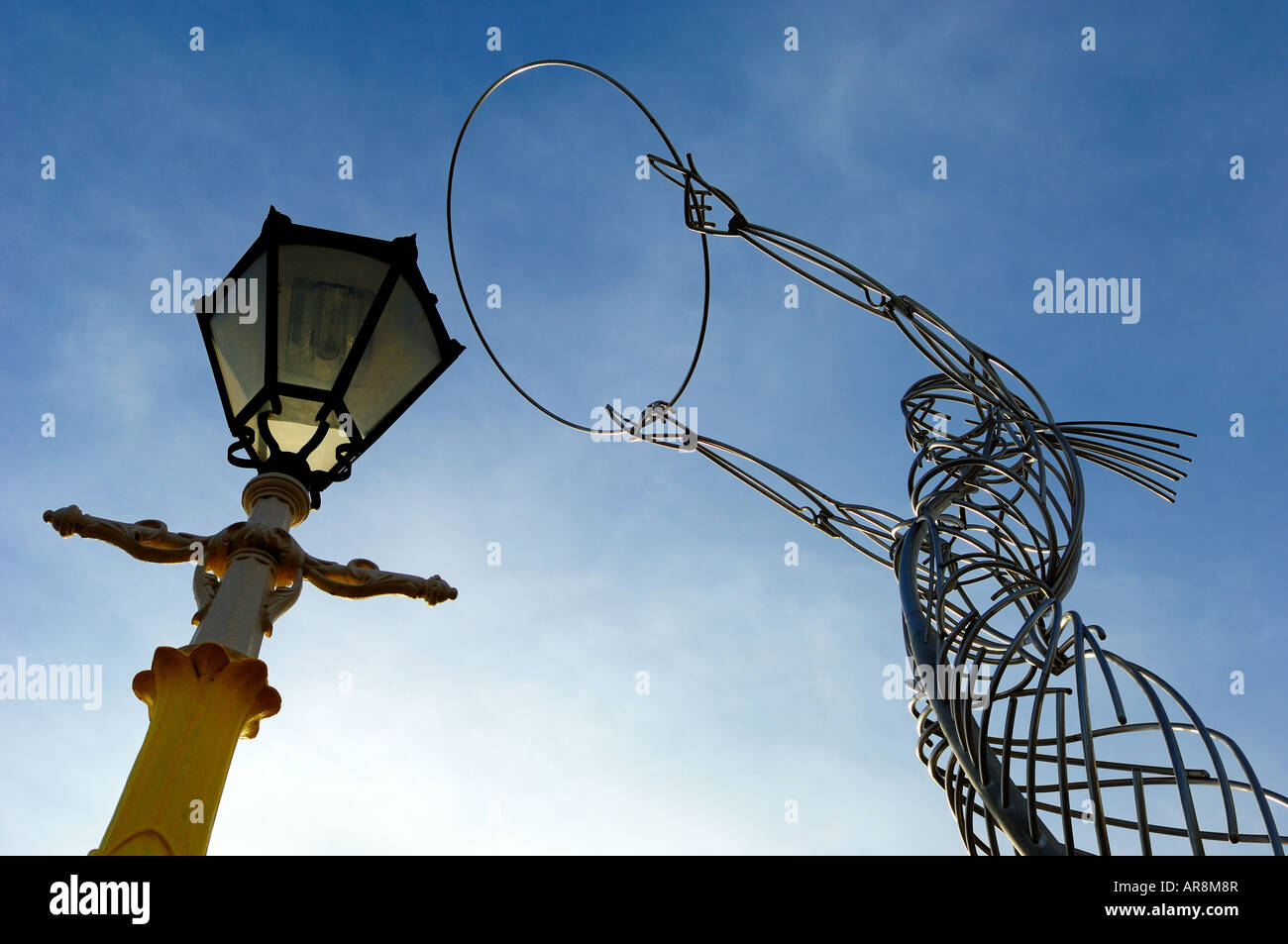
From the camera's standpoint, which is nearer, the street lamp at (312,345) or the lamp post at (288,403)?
the lamp post at (288,403)

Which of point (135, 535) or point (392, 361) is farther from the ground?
point (392, 361)

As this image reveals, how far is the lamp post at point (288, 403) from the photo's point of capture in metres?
3.24

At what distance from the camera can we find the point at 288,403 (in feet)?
12.0

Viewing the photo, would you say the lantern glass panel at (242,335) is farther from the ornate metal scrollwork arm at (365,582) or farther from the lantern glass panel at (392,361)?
the ornate metal scrollwork arm at (365,582)

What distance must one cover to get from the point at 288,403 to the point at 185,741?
4.34ft

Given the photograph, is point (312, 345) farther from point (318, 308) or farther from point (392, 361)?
point (392, 361)

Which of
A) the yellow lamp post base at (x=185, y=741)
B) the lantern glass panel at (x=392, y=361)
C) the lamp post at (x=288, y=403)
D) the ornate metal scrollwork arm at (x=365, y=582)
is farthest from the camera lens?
the lantern glass panel at (x=392, y=361)

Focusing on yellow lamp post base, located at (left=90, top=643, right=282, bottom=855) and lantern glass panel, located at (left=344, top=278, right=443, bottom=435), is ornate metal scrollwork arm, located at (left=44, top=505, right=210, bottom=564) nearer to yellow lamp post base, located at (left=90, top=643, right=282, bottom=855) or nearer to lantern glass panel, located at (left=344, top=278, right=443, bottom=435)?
yellow lamp post base, located at (left=90, top=643, right=282, bottom=855)

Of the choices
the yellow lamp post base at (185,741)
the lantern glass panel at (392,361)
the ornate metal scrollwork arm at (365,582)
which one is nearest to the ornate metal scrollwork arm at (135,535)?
the ornate metal scrollwork arm at (365,582)

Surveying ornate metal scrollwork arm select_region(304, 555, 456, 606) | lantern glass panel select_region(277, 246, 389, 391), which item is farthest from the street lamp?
ornate metal scrollwork arm select_region(304, 555, 456, 606)

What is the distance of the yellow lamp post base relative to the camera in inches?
102

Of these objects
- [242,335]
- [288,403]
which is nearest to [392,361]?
[288,403]
